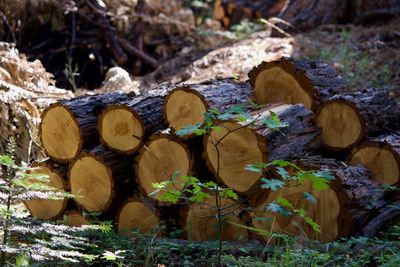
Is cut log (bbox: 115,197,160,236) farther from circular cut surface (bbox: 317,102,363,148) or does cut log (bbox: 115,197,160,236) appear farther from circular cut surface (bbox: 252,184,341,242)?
circular cut surface (bbox: 317,102,363,148)

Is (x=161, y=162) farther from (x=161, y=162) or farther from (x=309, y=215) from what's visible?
(x=309, y=215)

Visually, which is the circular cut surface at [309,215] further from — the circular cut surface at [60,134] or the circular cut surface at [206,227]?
the circular cut surface at [60,134]

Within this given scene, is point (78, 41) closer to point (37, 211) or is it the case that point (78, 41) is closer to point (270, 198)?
point (37, 211)

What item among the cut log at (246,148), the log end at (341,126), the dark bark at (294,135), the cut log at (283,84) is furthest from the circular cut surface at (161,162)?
the log end at (341,126)

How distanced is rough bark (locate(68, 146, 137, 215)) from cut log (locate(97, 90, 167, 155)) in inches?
3.6

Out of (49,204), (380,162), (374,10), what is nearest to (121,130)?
(49,204)

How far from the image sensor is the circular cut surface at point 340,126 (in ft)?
16.2

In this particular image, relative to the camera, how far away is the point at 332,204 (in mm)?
4016

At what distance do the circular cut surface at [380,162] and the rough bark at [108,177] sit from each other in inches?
66.0

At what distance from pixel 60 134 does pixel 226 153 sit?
53.9 inches

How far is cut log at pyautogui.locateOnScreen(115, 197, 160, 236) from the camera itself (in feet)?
15.1

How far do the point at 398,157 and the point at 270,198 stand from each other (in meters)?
1.09

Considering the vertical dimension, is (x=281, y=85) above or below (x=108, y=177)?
above

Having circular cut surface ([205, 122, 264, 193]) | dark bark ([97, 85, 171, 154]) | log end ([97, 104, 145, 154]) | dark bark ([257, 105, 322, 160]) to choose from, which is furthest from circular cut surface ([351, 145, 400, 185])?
log end ([97, 104, 145, 154])
